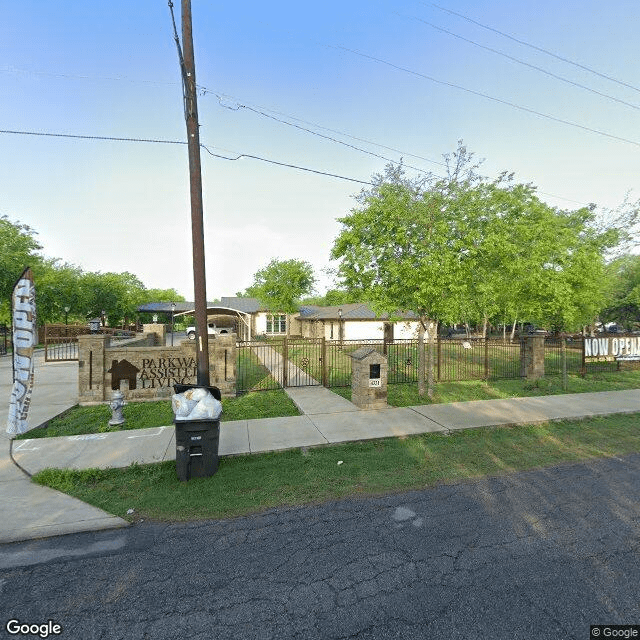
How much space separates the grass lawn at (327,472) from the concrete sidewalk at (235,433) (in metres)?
0.24

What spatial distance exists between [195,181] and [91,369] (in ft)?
19.0

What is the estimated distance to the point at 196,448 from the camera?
5055mm

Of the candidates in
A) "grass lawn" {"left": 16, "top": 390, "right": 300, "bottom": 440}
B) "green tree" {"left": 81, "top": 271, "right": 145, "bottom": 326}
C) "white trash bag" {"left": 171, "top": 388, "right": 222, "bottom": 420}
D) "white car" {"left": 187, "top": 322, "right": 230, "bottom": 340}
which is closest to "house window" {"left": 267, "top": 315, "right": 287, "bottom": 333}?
"white car" {"left": 187, "top": 322, "right": 230, "bottom": 340}

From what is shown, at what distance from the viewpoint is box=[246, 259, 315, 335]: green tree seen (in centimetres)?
3828

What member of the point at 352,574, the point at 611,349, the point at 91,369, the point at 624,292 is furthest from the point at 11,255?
the point at 624,292

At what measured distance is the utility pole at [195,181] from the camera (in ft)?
22.9

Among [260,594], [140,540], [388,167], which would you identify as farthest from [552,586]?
[388,167]

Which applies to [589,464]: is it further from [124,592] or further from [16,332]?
[16,332]

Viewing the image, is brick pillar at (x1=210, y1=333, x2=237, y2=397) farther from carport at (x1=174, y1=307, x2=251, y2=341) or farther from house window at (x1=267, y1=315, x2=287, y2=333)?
house window at (x1=267, y1=315, x2=287, y2=333)

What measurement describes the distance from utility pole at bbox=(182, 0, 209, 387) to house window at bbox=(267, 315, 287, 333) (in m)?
33.6

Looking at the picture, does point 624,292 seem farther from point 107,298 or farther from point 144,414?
point 107,298

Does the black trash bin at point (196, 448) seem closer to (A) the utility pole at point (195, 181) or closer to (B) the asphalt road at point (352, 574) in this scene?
(B) the asphalt road at point (352, 574)

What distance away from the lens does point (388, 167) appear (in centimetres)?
1003

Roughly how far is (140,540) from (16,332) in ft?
18.4
